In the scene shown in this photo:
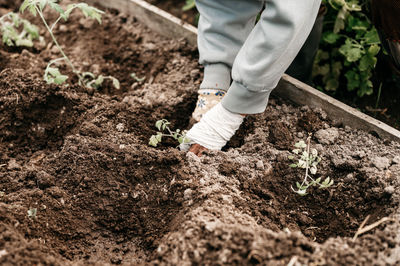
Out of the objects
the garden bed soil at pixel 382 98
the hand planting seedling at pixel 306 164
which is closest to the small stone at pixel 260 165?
the hand planting seedling at pixel 306 164

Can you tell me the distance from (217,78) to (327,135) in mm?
714

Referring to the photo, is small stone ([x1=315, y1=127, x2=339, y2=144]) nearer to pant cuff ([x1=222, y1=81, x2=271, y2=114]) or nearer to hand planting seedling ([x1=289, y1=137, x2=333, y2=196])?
hand planting seedling ([x1=289, y1=137, x2=333, y2=196])

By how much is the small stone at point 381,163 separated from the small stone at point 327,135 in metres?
0.25

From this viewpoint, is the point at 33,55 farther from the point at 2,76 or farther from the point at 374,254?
the point at 374,254

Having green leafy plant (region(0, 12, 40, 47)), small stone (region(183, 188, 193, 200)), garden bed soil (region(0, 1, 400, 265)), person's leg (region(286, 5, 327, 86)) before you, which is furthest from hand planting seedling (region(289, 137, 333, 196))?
green leafy plant (region(0, 12, 40, 47))

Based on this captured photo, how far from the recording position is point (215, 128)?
2.18m

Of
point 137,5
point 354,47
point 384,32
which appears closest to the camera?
point 384,32

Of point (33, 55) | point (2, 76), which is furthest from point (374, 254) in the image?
point (33, 55)

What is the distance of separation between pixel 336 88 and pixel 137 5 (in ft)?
5.34

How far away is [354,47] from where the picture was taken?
2662 millimetres

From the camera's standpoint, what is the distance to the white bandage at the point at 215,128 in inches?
86.0

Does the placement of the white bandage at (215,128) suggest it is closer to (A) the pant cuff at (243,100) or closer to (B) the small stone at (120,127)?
(A) the pant cuff at (243,100)

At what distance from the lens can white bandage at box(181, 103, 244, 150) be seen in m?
2.18

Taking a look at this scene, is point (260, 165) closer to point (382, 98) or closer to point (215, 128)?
point (215, 128)
